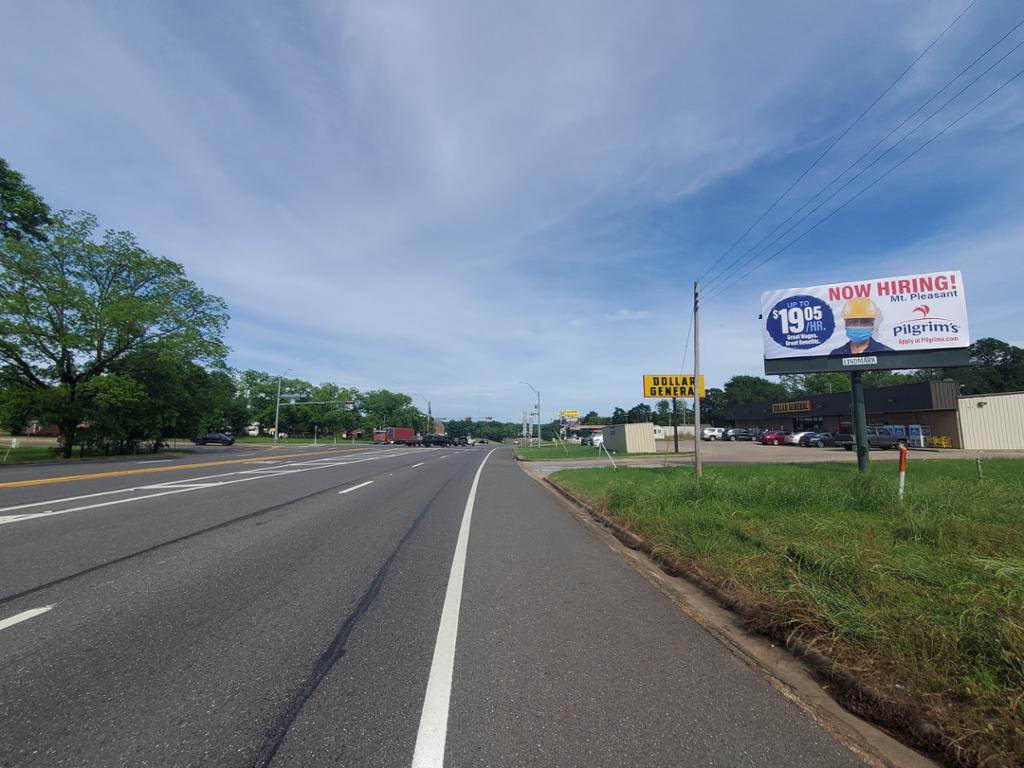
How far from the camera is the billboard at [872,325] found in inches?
722

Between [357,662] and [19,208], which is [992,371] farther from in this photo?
[19,208]

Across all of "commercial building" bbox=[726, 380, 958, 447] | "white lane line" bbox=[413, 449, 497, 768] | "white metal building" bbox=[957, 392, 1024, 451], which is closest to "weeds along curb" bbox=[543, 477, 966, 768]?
"white lane line" bbox=[413, 449, 497, 768]

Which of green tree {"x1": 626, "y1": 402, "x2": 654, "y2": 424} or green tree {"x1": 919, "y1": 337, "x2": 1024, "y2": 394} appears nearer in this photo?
green tree {"x1": 919, "y1": 337, "x2": 1024, "y2": 394}

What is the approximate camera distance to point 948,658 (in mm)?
3289

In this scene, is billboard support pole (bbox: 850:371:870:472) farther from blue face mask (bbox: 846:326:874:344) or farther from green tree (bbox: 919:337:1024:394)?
green tree (bbox: 919:337:1024:394)

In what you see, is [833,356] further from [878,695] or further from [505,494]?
[878,695]

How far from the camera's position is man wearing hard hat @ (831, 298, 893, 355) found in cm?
1881

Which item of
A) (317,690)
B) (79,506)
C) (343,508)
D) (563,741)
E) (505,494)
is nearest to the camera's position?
(563,741)

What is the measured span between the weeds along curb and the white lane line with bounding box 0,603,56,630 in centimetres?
613

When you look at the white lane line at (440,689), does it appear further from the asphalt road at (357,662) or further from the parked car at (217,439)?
the parked car at (217,439)

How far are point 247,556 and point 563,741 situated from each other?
516 cm

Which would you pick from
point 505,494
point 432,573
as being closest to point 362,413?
point 505,494

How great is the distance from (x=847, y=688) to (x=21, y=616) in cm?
640

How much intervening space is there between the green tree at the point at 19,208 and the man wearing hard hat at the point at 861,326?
3922 centimetres
